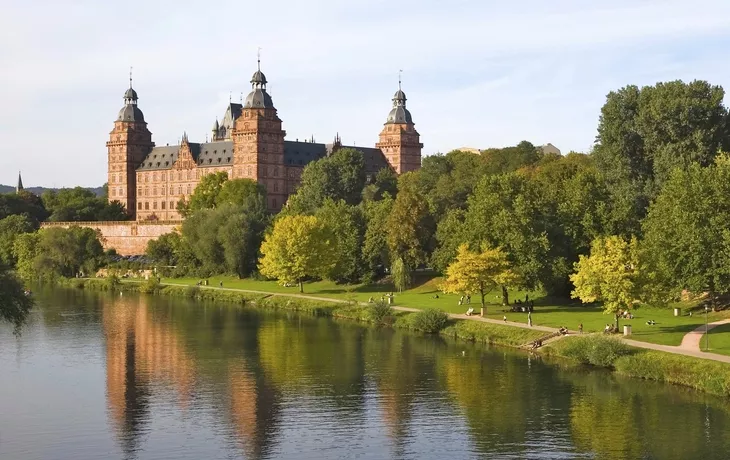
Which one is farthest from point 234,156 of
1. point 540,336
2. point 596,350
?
point 596,350

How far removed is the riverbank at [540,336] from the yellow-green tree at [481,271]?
→ 9.00 ft

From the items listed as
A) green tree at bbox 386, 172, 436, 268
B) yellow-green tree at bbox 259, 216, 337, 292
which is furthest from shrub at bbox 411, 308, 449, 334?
yellow-green tree at bbox 259, 216, 337, 292

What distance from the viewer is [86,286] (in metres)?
106

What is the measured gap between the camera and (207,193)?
137 meters

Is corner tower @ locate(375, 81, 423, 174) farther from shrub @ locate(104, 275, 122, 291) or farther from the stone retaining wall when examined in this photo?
shrub @ locate(104, 275, 122, 291)

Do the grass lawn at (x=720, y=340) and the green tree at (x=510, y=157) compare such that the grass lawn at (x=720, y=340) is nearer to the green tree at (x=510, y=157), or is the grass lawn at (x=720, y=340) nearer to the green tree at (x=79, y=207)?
the green tree at (x=510, y=157)

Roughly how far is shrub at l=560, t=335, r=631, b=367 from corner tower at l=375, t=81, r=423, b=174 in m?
111

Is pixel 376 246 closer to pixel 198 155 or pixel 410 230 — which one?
pixel 410 230

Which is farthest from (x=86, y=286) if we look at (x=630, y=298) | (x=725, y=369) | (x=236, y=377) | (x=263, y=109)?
(x=725, y=369)

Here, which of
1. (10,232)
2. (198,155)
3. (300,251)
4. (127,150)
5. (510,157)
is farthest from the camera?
(127,150)

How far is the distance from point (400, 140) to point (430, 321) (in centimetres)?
10061

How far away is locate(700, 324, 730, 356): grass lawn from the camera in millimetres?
48562

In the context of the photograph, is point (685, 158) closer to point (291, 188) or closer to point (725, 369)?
point (725, 369)

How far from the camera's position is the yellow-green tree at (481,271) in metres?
65.9
